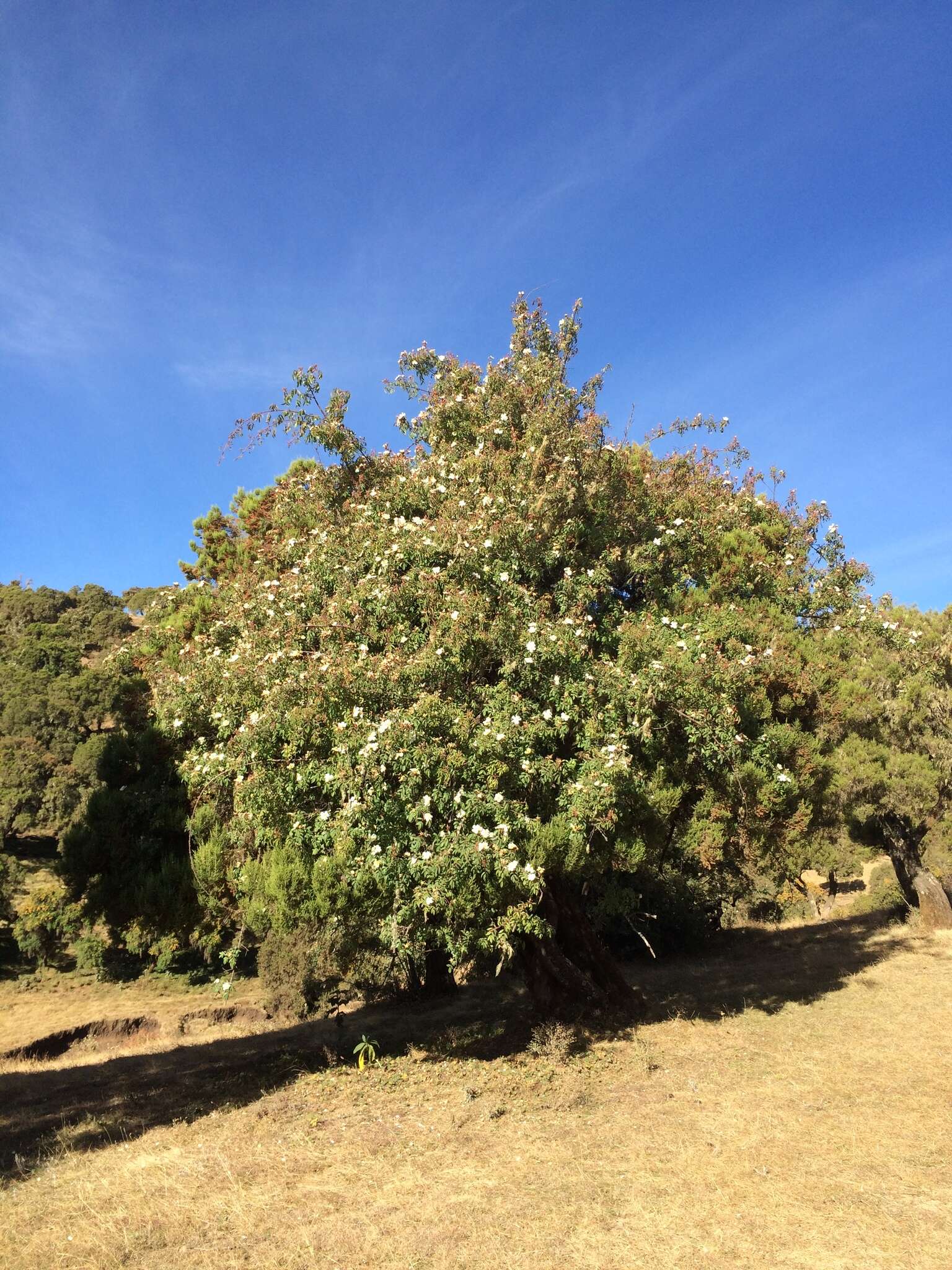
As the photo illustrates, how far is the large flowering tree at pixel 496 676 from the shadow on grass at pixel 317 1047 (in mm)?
1980

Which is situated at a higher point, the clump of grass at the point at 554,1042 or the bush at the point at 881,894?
the bush at the point at 881,894

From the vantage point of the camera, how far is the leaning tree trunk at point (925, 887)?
826 inches

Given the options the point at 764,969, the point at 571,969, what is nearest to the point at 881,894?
the point at 764,969

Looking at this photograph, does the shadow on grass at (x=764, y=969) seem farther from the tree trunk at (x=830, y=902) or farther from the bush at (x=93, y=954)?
the bush at (x=93, y=954)

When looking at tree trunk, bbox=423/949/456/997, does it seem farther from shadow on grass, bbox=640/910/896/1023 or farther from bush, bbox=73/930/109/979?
bush, bbox=73/930/109/979

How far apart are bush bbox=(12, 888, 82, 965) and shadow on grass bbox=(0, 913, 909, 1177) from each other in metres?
13.4

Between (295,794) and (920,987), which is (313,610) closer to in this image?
(295,794)

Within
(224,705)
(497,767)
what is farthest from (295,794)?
(497,767)

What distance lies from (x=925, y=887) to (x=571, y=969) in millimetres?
13534

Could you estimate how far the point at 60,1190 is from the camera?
754cm

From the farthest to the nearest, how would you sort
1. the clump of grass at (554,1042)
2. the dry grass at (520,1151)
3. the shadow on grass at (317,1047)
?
the clump of grass at (554,1042) < the shadow on grass at (317,1047) < the dry grass at (520,1151)

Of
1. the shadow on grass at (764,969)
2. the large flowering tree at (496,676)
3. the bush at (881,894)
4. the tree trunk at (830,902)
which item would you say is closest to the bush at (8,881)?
→ the large flowering tree at (496,676)

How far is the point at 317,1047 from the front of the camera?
1427 centimetres

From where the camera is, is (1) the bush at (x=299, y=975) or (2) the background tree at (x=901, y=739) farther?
(1) the bush at (x=299, y=975)
